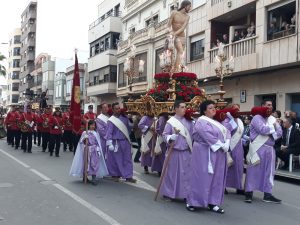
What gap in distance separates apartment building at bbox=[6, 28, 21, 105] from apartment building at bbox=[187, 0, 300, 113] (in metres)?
77.1

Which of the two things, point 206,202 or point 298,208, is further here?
point 298,208

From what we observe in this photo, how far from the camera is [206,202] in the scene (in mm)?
7105

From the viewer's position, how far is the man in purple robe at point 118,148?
10.1 m

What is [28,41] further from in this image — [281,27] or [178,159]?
[178,159]

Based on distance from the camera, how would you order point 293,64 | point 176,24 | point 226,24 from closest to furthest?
point 176,24 < point 293,64 < point 226,24

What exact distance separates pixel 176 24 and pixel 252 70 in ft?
28.3

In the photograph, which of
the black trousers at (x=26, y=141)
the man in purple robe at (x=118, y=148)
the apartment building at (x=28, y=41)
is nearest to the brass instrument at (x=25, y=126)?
the black trousers at (x=26, y=141)

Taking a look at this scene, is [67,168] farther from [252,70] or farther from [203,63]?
[203,63]

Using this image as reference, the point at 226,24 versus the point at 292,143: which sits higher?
the point at 226,24

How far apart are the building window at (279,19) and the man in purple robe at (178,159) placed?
1071 cm

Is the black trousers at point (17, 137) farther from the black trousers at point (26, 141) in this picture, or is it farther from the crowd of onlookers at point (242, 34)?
the crowd of onlookers at point (242, 34)

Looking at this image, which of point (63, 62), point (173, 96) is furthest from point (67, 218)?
point (63, 62)

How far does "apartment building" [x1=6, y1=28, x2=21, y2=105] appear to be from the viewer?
9394cm

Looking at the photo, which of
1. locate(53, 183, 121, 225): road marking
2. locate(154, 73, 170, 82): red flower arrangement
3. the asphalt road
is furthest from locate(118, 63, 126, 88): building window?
locate(53, 183, 121, 225): road marking
